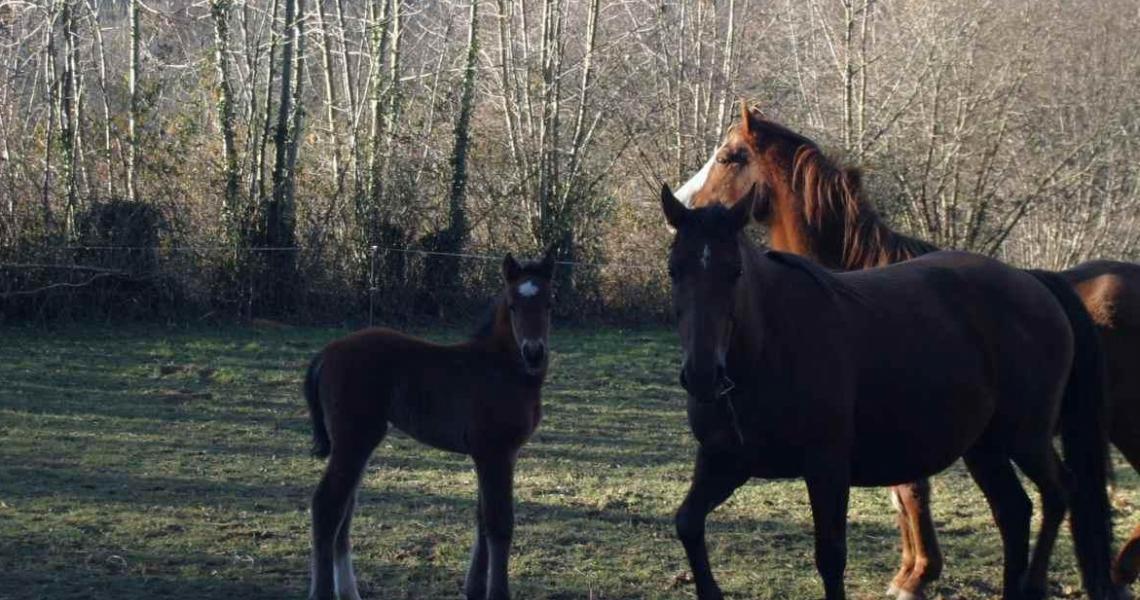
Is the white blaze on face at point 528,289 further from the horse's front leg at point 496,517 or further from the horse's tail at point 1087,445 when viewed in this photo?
the horse's tail at point 1087,445

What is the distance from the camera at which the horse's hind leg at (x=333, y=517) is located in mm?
5266

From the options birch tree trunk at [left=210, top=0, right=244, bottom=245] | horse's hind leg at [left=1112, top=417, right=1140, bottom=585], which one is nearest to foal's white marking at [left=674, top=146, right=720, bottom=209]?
horse's hind leg at [left=1112, top=417, right=1140, bottom=585]

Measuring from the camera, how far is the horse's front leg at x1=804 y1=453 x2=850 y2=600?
169 inches

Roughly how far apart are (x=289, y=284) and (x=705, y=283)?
13086 mm

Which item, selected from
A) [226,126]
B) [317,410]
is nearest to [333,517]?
[317,410]

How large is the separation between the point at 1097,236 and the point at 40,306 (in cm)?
1506

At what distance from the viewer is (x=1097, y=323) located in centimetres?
605

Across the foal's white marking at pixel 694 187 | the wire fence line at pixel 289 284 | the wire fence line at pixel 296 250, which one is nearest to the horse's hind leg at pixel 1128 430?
the foal's white marking at pixel 694 187

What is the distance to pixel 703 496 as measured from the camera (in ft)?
14.6

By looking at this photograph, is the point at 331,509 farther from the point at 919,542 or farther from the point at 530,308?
the point at 919,542

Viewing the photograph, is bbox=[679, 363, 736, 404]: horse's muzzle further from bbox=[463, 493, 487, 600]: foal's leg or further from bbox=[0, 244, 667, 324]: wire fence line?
bbox=[0, 244, 667, 324]: wire fence line

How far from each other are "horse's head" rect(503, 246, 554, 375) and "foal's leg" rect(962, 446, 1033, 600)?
1.84 metres

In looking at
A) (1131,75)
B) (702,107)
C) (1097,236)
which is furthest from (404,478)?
(1131,75)

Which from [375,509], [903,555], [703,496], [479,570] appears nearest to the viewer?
[703,496]
